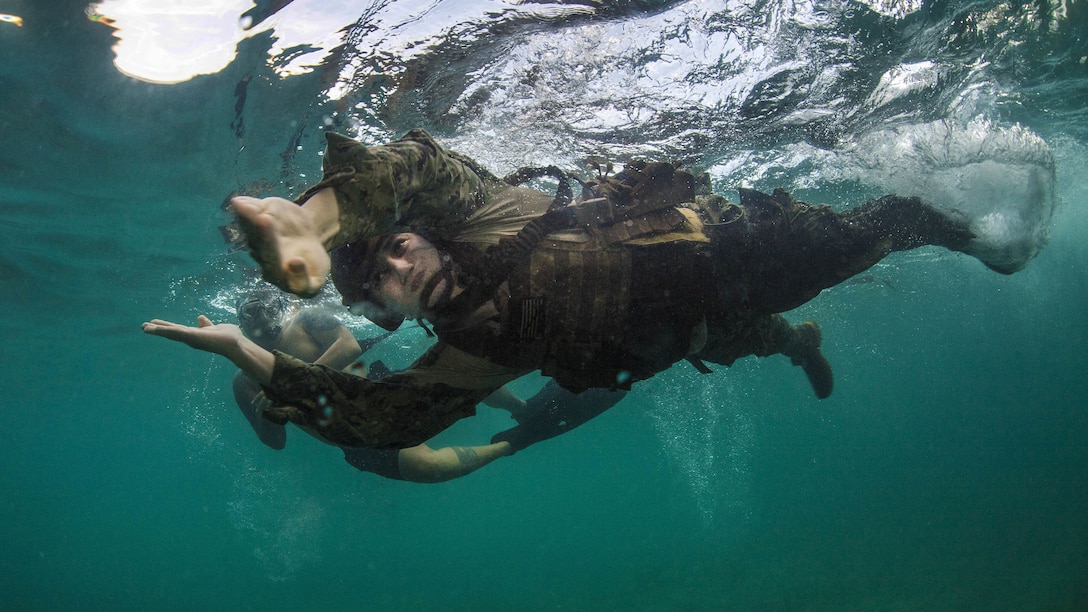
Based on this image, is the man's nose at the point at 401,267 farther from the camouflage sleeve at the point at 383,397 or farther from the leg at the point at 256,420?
the leg at the point at 256,420

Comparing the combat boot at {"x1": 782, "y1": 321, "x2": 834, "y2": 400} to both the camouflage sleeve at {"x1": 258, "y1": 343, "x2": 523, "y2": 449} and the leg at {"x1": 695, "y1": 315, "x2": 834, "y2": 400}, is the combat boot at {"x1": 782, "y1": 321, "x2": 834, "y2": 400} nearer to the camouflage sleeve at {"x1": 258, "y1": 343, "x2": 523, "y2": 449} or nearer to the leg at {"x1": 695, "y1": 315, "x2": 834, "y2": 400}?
the leg at {"x1": 695, "y1": 315, "x2": 834, "y2": 400}

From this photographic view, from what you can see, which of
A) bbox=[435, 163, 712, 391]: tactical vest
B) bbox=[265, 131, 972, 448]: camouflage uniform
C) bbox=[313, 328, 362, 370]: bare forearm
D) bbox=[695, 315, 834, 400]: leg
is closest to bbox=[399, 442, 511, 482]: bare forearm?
bbox=[313, 328, 362, 370]: bare forearm

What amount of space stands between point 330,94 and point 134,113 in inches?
135

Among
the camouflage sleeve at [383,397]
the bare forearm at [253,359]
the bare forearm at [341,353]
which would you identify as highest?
the bare forearm at [253,359]

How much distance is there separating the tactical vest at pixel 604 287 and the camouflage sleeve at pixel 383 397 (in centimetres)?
17

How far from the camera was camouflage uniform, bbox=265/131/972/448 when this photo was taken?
2736mm

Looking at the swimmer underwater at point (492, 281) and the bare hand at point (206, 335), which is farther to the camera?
the swimmer underwater at point (492, 281)

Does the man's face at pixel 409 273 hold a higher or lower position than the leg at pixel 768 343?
higher

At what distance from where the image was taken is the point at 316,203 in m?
1.96

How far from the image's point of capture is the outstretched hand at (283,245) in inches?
61.7

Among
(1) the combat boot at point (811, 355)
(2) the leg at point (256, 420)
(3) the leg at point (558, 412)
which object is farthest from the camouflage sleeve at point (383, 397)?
(2) the leg at point (256, 420)

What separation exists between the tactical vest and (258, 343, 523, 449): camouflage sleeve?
0.57 feet

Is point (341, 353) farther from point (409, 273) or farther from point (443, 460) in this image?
point (409, 273)

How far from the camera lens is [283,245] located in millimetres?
1615
